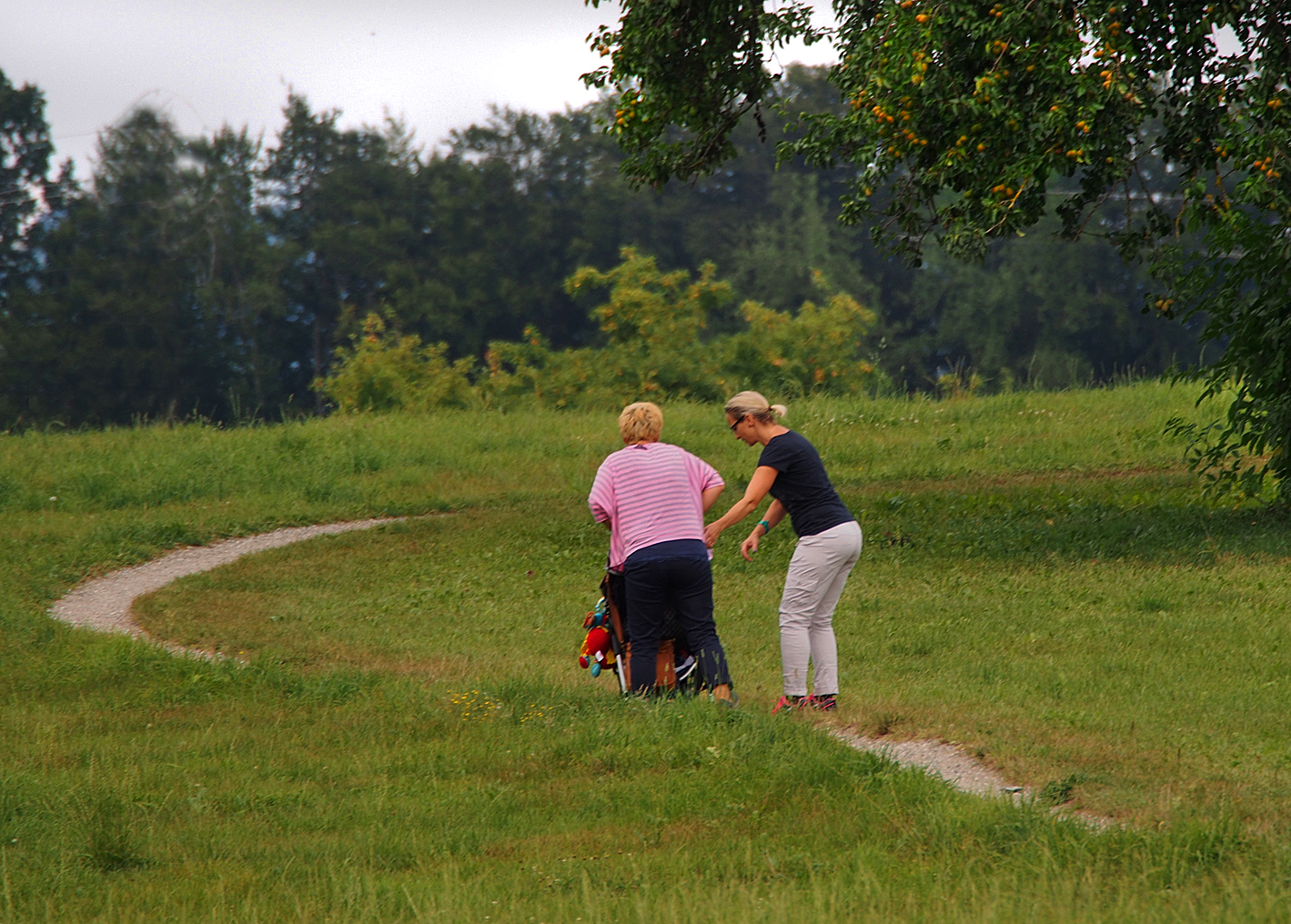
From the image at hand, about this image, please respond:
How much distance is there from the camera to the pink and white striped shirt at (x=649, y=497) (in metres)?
6.81

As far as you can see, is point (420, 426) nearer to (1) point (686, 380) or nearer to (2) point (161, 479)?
(2) point (161, 479)

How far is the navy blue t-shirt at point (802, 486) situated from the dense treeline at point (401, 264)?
149 feet

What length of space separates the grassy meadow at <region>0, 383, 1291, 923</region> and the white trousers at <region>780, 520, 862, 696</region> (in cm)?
33

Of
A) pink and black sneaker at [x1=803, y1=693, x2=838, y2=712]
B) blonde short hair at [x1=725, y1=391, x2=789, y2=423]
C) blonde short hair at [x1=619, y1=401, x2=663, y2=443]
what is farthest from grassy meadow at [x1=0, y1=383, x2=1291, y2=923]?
blonde short hair at [x1=725, y1=391, x2=789, y2=423]

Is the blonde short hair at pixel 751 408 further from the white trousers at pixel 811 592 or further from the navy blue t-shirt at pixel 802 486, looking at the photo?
the white trousers at pixel 811 592

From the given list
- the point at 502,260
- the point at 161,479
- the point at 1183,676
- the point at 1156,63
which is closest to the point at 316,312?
the point at 502,260

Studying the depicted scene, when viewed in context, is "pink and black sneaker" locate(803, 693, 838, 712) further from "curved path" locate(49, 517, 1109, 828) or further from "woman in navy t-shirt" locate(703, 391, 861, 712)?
"curved path" locate(49, 517, 1109, 828)

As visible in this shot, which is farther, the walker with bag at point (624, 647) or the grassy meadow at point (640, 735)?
the walker with bag at point (624, 647)

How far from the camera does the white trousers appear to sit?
7098 millimetres

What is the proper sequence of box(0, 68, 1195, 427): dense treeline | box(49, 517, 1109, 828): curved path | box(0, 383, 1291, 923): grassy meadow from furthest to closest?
box(0, 68, 1195, 427): dense treeline < box(49, 517, 1109, 828): curved path < box(0, 383, 1291, 923): grassy meadow

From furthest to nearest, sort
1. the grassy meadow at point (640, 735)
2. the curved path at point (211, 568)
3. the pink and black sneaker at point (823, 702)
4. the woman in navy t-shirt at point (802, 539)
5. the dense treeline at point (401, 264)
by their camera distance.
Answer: the dense treeline at point (401, 264) < the pink and black sneaker at point (823, 702) < the woman in navy t-shirt at point (802, 539) < the curved path at point (211, 568) < the grassy meadow at point (640, 735)

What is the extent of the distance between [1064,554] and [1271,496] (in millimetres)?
2689

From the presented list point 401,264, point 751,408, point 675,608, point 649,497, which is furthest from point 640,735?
point 401,264

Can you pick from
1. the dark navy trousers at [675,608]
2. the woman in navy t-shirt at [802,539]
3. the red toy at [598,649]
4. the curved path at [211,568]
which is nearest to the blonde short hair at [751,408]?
the woman in navy t-shirt at [802,539]
